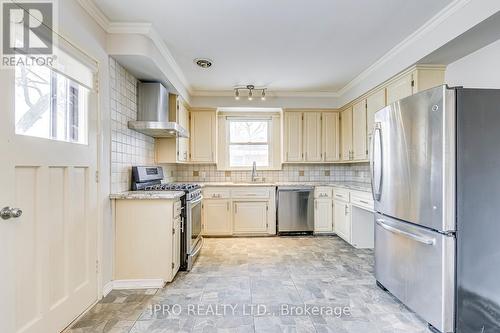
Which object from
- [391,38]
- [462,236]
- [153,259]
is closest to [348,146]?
[391,38]

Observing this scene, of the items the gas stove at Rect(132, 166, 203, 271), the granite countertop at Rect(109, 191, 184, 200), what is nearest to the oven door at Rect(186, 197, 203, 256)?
the gas stove at Rect(132, 166, 203, 271)

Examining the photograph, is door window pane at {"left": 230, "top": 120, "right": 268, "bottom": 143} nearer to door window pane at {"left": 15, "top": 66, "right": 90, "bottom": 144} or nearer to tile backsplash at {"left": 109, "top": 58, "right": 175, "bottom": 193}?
tile backsplash at {"left": 109, "top": 58, "right": 175, "bottom": 193}

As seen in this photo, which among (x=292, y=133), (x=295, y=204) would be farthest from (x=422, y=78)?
(x=295, y=204)

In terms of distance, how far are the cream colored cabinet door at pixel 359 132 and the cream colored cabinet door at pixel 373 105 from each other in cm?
12

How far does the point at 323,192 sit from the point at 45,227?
12.1 feet

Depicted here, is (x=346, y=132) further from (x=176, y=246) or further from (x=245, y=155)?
(x=176, y=246)

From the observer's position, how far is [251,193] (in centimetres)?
423

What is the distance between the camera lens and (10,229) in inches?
53.3

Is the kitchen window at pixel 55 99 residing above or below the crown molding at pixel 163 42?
below

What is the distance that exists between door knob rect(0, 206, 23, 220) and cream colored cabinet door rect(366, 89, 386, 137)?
3.56m

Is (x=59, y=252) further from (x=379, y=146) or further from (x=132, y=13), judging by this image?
(x=379, y=146)

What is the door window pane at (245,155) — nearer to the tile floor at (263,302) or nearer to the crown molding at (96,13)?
the tile floor at (263,302)

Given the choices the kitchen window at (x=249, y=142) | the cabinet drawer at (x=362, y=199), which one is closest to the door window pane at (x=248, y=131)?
the kitchen window at (x=249, y=142)

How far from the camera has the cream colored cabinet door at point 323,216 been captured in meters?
4.27
